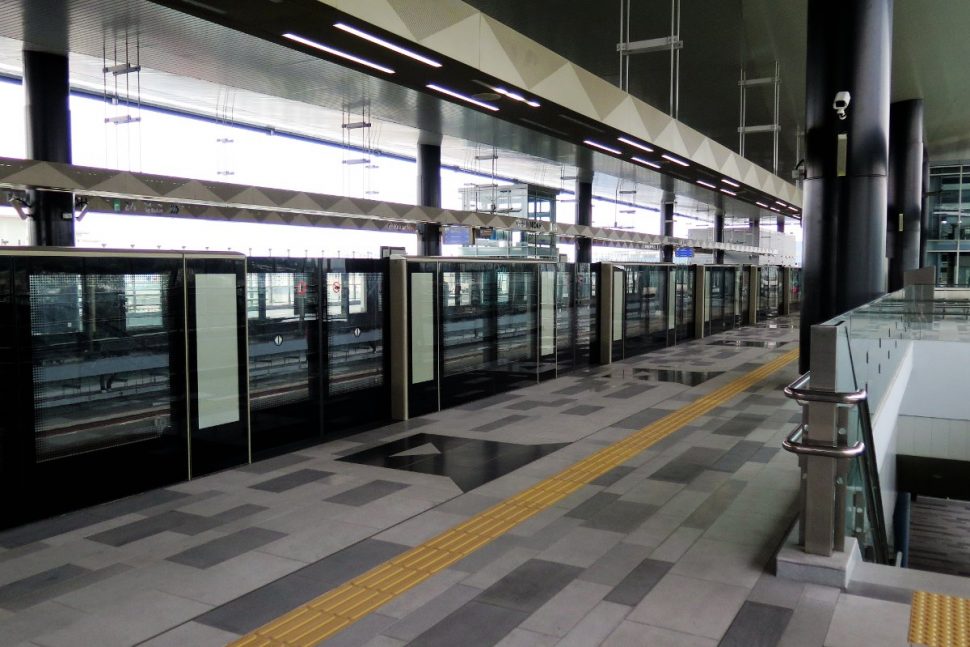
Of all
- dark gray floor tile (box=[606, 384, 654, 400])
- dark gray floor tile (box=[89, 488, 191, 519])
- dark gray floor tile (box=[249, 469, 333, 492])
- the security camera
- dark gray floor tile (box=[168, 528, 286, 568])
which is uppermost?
the security camera

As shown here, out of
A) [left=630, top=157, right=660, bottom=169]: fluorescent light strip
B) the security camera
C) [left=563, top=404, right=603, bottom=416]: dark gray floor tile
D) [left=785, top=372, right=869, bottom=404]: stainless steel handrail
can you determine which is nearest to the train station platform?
[left=785, top=372, right=869, bottom=404]: stainless steel handrail

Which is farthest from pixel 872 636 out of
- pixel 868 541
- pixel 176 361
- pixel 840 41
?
pixel 840 41

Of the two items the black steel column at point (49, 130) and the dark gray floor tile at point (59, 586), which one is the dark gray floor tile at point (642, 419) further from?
the black steel column at point (49, 130)

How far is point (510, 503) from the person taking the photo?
239 inches

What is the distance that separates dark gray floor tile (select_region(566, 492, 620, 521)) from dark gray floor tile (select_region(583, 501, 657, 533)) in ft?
0.15

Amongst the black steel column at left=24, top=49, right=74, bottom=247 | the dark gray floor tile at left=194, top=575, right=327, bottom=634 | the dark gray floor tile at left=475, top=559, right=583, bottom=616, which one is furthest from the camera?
the black steel column at left=24, top=49, right=74, bottom=247

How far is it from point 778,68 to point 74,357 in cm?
1407

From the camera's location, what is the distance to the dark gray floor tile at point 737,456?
23.4ft

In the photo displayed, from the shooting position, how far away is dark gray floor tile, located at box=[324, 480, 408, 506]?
6164mm

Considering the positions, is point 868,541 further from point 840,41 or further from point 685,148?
point 840,41

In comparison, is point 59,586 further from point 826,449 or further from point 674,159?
point 674,159

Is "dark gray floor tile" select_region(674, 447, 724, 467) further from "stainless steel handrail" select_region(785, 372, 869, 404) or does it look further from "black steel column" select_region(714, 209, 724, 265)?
"black steel column" select_region(714, 209, 724, 265)

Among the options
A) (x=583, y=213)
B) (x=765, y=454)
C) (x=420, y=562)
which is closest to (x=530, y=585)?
(x=420, y=562)

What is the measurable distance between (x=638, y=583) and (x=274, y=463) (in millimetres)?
4292
